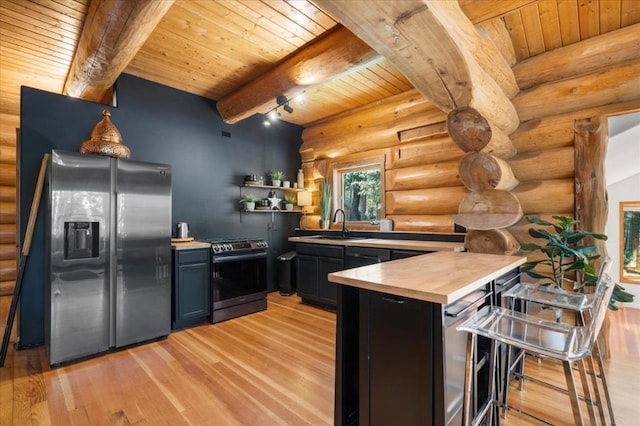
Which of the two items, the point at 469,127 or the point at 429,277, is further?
the point at 469,127

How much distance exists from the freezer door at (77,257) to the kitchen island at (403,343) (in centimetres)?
241

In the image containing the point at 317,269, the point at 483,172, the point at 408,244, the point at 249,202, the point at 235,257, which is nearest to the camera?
the point at 483,172

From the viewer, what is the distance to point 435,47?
178cm

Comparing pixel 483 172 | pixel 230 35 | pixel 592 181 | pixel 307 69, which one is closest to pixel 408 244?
pixel 483 172

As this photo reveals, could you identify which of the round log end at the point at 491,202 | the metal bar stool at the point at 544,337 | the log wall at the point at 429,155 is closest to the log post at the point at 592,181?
the log wall at the point at 429,155

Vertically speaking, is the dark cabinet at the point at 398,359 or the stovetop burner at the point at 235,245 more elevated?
the stovetop burner at the point at 235,245

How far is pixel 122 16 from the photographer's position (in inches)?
85.7

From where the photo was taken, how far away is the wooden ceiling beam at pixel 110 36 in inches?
83.3

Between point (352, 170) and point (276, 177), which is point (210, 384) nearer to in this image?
point (276, 177)

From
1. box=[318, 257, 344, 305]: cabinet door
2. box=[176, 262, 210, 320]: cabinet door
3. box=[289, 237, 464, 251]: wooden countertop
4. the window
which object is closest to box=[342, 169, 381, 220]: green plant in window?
the window

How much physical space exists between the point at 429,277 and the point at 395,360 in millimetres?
443

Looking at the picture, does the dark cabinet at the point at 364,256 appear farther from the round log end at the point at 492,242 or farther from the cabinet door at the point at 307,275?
the round log end at the point at 492,242

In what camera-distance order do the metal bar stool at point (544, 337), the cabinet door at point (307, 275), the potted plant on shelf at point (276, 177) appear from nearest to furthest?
the metal bar stool at point (544, 337) → the cabinet door at point (307, 275) → the potted plant on shelf at point (276, 177)

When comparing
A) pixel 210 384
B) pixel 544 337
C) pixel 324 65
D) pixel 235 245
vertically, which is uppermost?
pixel 324 65
